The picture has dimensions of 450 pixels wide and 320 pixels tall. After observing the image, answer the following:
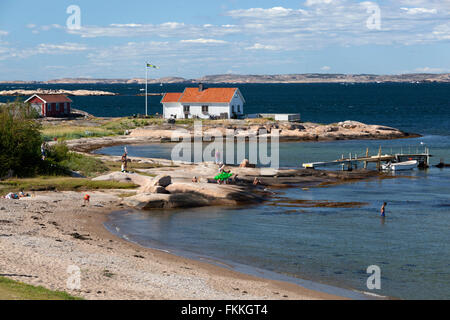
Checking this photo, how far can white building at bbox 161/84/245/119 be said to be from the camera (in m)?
90.0

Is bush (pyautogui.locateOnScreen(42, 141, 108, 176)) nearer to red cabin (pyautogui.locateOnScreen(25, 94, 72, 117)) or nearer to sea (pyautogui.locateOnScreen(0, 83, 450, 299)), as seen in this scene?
sea (pyautogui.locateOnScreen(0, 83, 450, 299))

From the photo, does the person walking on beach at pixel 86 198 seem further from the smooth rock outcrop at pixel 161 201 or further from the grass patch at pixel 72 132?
the grass patch at pixel 72 132

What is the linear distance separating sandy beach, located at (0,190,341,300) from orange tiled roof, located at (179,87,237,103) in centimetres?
6069

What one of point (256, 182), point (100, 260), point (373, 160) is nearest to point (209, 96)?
point (373, 160)

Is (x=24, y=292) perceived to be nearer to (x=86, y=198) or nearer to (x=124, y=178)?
(x=86, y=198)

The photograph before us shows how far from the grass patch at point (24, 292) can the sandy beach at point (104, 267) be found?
608mm

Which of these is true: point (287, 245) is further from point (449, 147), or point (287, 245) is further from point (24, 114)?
point (449, 147)

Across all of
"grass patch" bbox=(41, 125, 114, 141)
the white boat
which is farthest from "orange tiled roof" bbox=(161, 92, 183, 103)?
the white boat

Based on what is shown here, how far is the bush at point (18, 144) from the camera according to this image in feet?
130

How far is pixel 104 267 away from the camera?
2147 centimetres

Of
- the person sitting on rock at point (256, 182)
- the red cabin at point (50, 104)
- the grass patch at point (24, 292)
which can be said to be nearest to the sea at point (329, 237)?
the person sitting on rock at point (256, 182)

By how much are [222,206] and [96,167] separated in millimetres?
13325

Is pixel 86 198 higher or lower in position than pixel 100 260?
higher

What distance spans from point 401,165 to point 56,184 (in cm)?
3404
